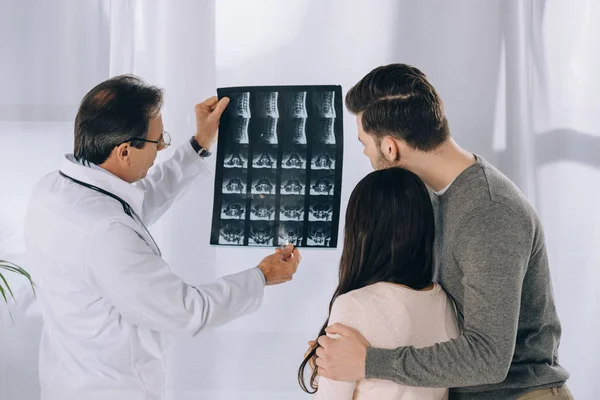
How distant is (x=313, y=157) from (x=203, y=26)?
72 centimetres

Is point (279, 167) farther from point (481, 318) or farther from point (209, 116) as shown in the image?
point (481, 318)

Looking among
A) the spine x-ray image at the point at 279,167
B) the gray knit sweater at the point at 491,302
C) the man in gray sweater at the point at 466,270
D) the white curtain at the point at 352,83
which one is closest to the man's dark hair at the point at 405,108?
the man in gray sweater at the point at 466,270

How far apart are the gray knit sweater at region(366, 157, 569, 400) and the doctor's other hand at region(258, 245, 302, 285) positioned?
1.71 feet

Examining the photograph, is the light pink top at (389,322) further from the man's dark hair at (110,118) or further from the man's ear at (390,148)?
the man's dark hair at (110,118)

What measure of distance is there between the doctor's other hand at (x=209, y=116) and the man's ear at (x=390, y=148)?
23.6 inches

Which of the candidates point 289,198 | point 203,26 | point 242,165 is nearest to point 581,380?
point 289,198

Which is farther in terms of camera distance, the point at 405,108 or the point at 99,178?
the point at 99,178

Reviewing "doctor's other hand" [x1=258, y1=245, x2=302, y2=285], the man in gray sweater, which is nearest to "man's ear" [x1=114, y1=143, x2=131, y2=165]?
"doctor's other hand" [x1=258, y1=245, x2=302, y2=285]

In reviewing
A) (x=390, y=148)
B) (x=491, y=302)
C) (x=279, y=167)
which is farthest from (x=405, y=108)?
(x=279, y=167)

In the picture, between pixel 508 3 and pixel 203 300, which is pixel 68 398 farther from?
pixel 508 3

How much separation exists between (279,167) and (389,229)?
2.11 feet

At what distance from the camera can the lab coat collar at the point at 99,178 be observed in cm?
145

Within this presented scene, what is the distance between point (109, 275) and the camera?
1.36 meters

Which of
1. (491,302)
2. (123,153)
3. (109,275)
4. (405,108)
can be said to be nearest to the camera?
(491,302)
